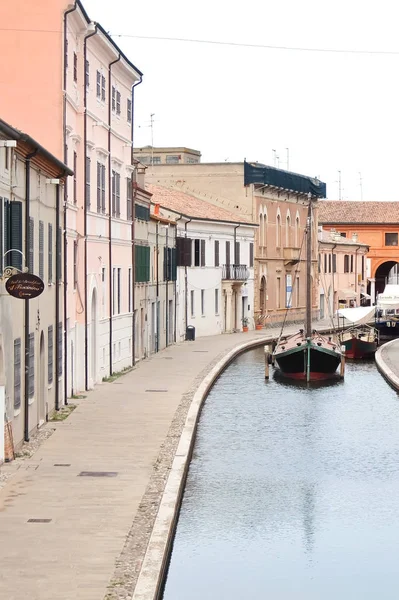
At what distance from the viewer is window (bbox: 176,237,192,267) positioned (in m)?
61.8

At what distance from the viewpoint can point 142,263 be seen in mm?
49219

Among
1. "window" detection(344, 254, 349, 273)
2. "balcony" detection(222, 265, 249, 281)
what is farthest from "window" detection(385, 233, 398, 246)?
"balcony" detection(222, 265, 249, 281)

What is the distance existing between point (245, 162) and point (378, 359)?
21.7m

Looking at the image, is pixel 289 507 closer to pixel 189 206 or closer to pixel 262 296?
pixel 189 206

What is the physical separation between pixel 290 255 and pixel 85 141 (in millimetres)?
48572

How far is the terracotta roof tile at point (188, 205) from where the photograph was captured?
64875mm

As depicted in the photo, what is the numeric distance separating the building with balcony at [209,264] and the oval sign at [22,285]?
4000 centimetres

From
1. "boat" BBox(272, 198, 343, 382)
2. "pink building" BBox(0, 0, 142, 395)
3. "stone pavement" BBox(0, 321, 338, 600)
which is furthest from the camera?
"boat" BBox(272, 198, 343, 382)

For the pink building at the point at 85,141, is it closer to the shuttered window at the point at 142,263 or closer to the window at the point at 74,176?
the window at the point at 74,176

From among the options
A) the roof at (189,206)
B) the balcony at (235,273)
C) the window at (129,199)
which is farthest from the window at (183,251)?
the window at (129,199)

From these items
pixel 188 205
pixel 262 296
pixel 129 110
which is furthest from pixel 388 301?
pixel 129 110

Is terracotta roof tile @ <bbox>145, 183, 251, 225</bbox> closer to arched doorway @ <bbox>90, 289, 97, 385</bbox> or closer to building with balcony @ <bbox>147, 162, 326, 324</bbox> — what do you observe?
building with balcony @ <bbox>147, 162, 326, 324</bbox>

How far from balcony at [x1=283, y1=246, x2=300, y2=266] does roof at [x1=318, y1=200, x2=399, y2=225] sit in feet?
109

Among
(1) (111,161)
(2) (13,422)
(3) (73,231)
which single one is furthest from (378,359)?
(2) (13,422)
